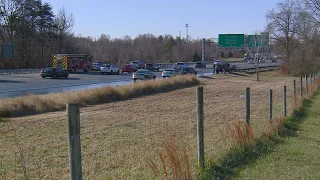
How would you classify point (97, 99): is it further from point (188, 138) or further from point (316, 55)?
point (316, 55)

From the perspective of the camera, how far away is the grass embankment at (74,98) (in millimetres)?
24453

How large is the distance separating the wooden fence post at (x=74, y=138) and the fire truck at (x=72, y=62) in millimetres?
71783

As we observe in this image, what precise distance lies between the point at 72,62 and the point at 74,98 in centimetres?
4831

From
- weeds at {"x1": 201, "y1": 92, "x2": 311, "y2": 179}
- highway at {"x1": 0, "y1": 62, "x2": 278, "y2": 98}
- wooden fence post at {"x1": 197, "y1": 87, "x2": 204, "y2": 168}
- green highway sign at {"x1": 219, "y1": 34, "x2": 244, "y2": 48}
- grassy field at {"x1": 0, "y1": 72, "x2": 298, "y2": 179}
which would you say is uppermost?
green highway sign at {"x1": 219, "y1": 34, "x2": 244, "y2": 48}

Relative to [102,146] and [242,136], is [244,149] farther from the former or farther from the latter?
[102,146]

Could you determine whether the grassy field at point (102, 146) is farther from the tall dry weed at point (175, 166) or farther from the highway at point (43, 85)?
the highway at point (43, 85)

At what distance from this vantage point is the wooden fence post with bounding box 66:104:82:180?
15.7 ft

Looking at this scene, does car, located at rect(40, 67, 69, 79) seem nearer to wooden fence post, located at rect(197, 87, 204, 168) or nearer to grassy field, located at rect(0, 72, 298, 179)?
grassy field, located at rect(0, 72, 298, 179)

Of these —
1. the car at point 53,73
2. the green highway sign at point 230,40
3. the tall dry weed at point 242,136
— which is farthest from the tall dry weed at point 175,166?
the green highway sign at point 230,40

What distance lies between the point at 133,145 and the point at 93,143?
1330mm

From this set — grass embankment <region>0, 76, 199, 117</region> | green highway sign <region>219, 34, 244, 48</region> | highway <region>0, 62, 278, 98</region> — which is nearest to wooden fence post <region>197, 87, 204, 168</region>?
grass embankment <region>0, 76, 199, 117</region>

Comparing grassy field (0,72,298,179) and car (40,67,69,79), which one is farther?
car (40,67,69,79)

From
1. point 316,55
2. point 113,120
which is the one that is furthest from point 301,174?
point 316,55

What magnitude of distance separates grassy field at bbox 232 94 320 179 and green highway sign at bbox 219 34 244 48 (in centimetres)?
6937
